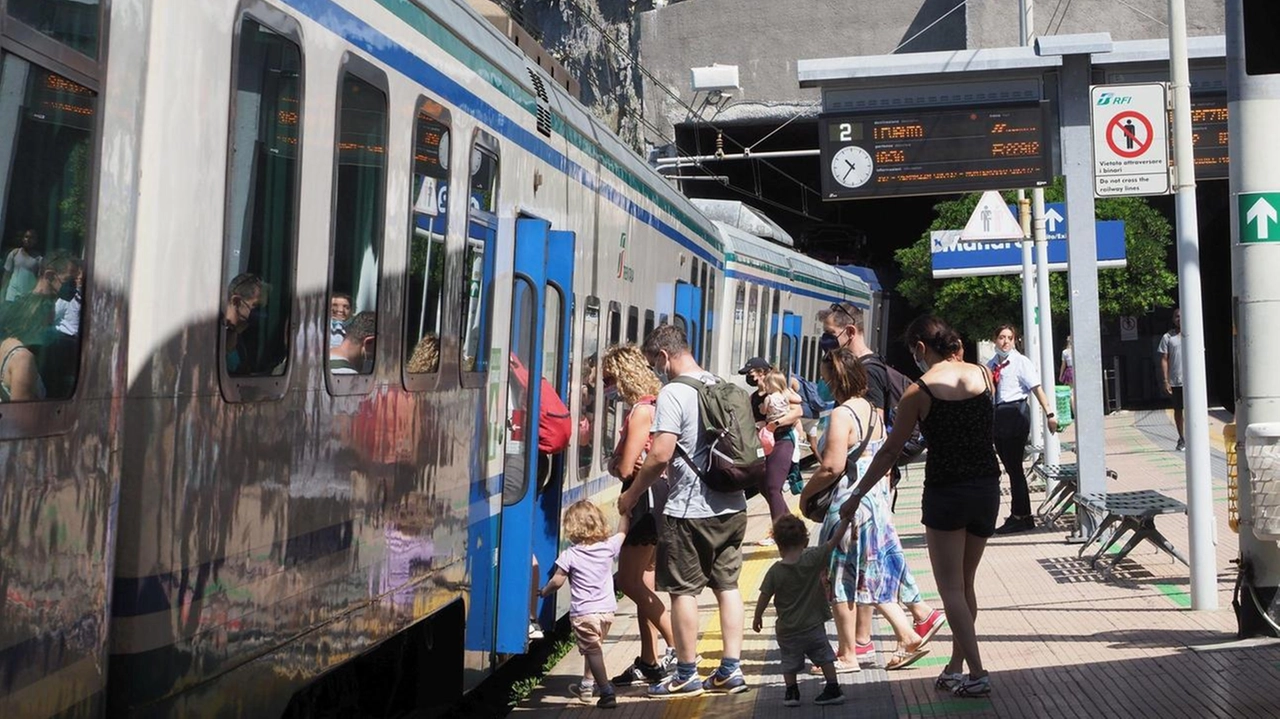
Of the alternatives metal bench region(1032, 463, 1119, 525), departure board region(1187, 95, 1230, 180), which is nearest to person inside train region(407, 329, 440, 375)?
metal bench region(1032, 463, 1119, 525)

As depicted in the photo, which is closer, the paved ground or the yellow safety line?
the paved ground

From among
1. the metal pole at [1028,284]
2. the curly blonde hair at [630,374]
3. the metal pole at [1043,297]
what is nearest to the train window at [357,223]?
the curly blonde hair at [630,374]

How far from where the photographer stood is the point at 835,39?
40281mm

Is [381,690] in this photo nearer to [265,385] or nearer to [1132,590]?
[265,385]

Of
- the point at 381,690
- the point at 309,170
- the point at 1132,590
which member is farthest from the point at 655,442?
the point at 1132,590

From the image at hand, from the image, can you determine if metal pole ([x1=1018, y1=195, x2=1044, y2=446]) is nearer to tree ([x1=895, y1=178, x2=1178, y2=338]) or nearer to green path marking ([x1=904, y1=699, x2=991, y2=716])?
green path marking ([x1=904, y1=699, x2=991, y2=716])

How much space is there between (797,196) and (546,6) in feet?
37.9

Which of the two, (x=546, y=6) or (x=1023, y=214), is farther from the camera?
(x=546, y=6)

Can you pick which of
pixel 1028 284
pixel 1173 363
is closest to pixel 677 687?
pixel 1028 284

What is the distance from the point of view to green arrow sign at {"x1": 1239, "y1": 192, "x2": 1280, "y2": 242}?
808 cm

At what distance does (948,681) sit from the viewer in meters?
7.58

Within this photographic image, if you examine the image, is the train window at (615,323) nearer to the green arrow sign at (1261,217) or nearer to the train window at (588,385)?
the train window at (588,385)

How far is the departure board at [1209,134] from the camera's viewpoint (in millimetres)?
13188

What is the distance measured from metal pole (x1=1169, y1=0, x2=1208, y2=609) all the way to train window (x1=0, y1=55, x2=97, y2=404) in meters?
6.93
